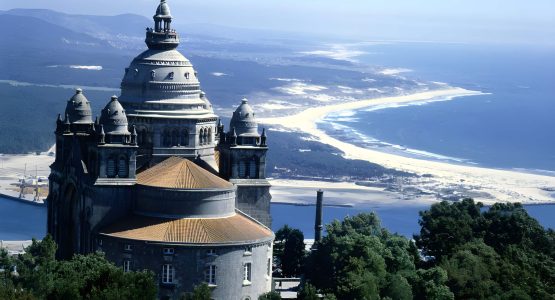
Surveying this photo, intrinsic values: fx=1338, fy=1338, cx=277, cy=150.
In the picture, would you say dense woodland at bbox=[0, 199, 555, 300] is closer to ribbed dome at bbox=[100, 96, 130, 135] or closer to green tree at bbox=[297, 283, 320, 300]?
green tree at bbox=[297, 283, 320, 300]

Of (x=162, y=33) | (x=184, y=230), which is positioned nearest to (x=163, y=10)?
(x=162, y=33)

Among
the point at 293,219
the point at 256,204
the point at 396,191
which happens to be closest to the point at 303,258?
the point at 256,204

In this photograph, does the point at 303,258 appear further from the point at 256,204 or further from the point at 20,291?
the point at 20,291

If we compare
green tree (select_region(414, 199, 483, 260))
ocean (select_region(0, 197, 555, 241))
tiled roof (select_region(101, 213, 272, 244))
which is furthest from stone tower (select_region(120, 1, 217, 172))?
ocean (select_region(0, 197, 555, 241))

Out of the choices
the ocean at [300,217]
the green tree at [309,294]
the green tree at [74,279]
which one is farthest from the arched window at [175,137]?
the ocean at [300,217]

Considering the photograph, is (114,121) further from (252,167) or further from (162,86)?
(252,167)

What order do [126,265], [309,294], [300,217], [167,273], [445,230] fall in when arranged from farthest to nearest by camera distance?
[300,217]
[445,230]
[126,265]
[167,273]
[309,294]
